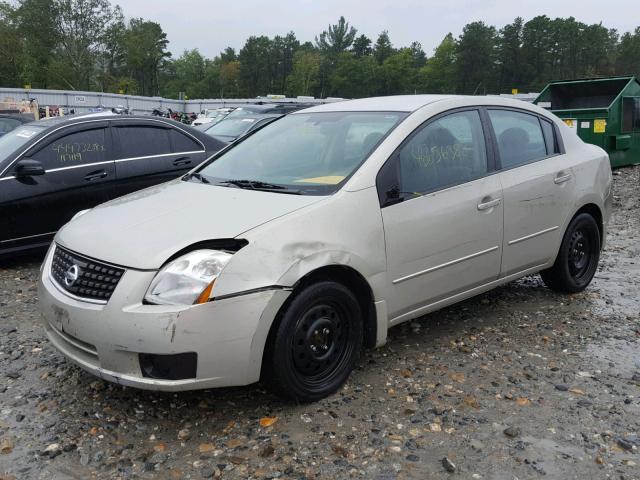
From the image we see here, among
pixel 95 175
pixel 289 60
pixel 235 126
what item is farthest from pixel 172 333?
pixel 289 60

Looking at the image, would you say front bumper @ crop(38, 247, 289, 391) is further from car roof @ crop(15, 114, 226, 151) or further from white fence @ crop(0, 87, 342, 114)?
white fence @ crop(0, 87, 342, 114)

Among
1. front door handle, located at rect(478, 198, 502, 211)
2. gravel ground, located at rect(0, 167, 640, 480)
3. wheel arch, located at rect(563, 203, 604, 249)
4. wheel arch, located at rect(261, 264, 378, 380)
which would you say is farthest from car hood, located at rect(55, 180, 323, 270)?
wheel arch, located at rect(563, 203, 604, 249)

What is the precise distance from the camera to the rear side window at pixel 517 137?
445cm

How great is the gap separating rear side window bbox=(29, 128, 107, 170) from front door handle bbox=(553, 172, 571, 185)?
4589 millimetres

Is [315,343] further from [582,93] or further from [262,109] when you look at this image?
[582,93]

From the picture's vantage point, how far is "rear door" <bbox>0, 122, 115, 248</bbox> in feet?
19.7

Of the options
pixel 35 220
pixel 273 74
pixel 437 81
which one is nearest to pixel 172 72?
pixel 273 74

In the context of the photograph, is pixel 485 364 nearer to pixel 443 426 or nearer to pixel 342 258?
pixel 443 426

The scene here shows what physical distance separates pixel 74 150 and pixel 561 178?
4.79 meters

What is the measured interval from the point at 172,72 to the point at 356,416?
451 feet

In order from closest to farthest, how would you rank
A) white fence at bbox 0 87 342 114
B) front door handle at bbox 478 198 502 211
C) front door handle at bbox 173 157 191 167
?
front door handle at bbox 478 198 502 211 < front door handle at bbox 173 157 191 167 < white fence at bbox 0 87 342 114

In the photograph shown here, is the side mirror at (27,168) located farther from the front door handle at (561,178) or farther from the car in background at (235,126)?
the car in background at (235,126)

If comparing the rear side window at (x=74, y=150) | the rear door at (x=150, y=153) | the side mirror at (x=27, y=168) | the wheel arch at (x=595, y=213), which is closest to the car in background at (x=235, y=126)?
the rear door at (x=150, y=153)

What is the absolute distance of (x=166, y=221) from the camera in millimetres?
3283
